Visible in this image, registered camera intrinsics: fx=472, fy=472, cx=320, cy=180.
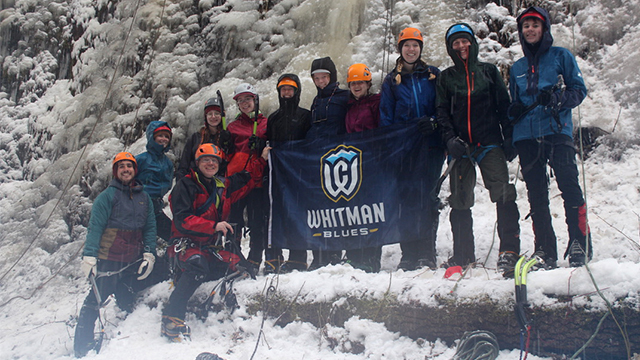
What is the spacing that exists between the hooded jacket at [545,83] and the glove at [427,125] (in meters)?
0.61

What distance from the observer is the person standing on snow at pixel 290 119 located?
4566 mm

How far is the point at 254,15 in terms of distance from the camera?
787 centimetres

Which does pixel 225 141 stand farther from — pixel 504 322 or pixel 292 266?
pixel 504 322

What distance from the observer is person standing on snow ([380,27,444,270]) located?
3.90 m

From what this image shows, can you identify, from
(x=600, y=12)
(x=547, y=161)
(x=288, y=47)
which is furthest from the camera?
(x=288, y=47)

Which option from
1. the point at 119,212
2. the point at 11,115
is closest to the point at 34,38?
the point at 11,115

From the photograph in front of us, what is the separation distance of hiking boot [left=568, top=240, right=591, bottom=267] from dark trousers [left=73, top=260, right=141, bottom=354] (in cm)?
367

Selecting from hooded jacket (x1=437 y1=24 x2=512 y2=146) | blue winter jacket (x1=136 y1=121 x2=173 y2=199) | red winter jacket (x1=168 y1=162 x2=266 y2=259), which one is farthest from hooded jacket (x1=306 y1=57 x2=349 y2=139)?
blue winter jacket (x1=136 y1=121 x2=173 y2=199)

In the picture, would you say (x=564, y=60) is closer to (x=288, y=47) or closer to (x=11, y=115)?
(x=288, y=47)

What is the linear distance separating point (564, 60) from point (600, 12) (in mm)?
3216

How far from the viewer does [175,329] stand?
3885mm

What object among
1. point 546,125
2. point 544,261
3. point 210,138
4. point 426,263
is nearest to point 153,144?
point 210,138

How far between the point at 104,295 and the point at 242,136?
6.38 feet

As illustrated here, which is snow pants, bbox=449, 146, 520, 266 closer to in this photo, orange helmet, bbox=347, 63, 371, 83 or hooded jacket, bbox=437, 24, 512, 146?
hooded jacket, bbox=437, 24, 512, 146
